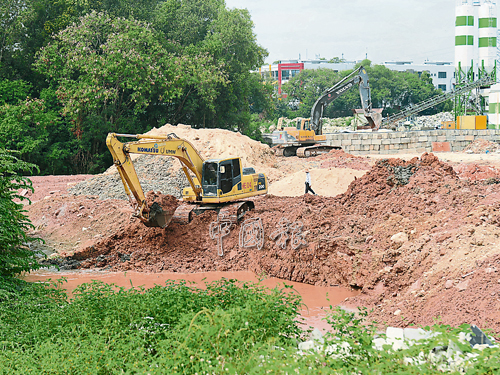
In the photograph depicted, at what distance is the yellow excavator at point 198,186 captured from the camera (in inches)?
441

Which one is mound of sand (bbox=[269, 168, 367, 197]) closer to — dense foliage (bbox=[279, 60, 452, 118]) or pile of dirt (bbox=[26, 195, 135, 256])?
pile of dirt (bbox=[26, 195, 135, 256])

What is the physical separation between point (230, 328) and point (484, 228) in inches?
226

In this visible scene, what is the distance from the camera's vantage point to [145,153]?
36.4ft

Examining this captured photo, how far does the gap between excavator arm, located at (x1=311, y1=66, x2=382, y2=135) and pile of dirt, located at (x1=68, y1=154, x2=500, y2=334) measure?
46.4ft

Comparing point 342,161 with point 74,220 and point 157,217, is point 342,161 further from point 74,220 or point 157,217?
point 157,217

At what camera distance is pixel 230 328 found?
530 cm

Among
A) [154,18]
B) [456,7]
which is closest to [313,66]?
[456,7]

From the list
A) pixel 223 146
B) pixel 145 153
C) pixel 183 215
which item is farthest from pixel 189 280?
pixel 223 146

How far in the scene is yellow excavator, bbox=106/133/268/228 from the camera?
1120 cm

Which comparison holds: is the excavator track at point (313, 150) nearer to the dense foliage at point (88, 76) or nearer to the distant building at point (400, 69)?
the dense foliage at point (88, 76)

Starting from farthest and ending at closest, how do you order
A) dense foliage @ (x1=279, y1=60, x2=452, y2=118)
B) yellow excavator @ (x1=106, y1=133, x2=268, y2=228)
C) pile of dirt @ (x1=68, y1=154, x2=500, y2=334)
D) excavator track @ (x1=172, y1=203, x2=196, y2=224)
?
dense foliage @ (x1=279, y1=60, x2=452, y2=118)
excavator track @ (x1=172, y1=203, x2=196, y2=224)
yellow excavator @ (x1=106, y1=133, x2=268, y2=228)
pile of dirt @ (x1=68, y1=154, x2=500, y2=334)

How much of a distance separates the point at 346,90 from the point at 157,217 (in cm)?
1892

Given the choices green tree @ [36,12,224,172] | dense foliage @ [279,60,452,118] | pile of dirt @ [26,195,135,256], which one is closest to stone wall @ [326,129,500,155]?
green tree @ [36,12,224,172]

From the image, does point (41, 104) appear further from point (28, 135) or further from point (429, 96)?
point (429, 96)
